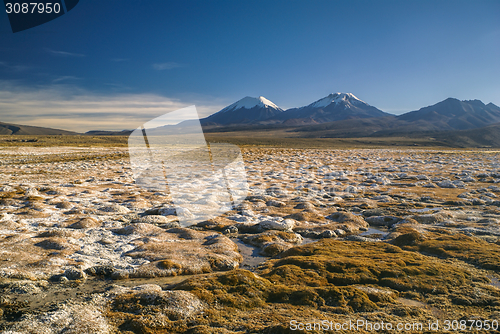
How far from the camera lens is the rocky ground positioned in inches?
192

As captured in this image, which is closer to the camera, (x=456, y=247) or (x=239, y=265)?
(x=239, y=265)

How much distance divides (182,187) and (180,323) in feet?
47.5

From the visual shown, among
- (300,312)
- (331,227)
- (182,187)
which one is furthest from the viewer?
(182,187)

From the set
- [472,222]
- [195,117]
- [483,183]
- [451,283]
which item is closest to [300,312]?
[451,283]

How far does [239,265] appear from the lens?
25.9 ft

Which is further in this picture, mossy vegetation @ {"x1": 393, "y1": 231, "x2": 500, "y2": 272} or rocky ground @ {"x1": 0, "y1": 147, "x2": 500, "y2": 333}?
mossy vegetation @ {"x1": 393, "y1": 231, "x2": 500, "y2": 272}

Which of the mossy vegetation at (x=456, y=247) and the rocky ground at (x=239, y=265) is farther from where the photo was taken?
the mossy vegetation at (x=456, y=247)

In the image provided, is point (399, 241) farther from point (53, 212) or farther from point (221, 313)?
point (53, 212)

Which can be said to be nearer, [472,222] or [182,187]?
[472,222]

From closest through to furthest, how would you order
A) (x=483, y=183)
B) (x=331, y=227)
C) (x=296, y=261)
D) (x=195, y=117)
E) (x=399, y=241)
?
(x=296, y=261) < (x=195, y=117) < (x=399, y=241) < (x=331, y=227) < (x=483, y=183)

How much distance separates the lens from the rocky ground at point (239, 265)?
4.87 m

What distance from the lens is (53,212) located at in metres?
11.7

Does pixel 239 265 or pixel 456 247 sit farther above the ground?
pixel 456 247

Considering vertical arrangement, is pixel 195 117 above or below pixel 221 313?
above
